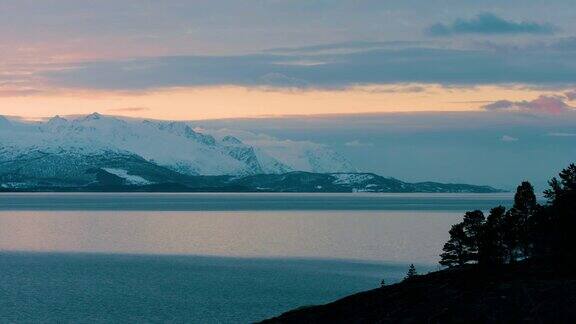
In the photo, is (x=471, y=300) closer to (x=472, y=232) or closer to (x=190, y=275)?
(x=472, y=232)

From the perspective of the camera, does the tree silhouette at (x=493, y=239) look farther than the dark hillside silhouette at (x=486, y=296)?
Yes

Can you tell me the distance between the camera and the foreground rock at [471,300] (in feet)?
148

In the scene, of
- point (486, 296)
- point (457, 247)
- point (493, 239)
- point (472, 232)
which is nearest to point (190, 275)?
point (457, 247)

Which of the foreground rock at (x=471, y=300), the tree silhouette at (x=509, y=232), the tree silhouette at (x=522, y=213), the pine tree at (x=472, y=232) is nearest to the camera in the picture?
the foreground rock at (x=471, y=300)

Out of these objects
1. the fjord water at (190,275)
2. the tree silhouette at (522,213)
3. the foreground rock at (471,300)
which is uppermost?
the tree silhouette at (522,213)

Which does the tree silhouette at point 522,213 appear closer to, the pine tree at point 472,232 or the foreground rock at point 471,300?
the pine tree at point 472,232

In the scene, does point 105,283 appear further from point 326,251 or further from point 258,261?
point 326,251

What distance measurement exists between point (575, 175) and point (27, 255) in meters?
104

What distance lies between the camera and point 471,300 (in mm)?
49031

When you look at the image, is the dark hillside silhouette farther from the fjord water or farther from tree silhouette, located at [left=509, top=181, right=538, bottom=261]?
the fjord water

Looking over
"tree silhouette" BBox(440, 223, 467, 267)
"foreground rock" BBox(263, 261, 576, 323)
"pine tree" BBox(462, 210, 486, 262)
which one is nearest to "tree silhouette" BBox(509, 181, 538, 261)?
"pine tree" BBox(462, 210, 486, 262)

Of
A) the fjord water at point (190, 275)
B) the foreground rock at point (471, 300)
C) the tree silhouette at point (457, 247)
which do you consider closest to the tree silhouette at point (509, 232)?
the tree silhouette at point (457, 247)

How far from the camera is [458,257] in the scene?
9725 centimetres

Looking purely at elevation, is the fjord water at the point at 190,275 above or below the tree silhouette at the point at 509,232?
below
